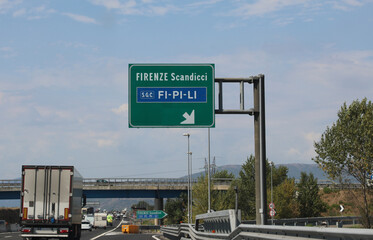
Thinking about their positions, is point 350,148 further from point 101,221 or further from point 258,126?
point 101,221

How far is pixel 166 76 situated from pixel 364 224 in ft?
121

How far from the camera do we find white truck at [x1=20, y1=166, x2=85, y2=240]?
2764 centimetres

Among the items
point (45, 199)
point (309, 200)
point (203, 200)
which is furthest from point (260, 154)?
point (309, 200)

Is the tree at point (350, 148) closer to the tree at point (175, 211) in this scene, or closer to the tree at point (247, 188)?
the tree at point (247, 188)

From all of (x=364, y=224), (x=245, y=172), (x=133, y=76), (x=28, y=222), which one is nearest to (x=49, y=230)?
(x=28, y=222)

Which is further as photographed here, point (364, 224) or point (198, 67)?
point (364, 224)

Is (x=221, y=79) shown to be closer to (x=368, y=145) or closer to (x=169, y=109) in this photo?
(x=169, y=109)

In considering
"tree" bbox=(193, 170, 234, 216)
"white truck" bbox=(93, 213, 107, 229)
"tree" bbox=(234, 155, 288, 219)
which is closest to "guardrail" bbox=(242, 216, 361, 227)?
"tree" bbox=(193, 170, 234, 216)

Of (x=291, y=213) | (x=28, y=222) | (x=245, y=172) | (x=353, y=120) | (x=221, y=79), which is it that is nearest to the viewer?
(x=221, y=79)

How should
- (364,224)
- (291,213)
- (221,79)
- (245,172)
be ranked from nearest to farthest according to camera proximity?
1. (221,79)
2. (364,224)
3. (291,213)
4. (245,172)

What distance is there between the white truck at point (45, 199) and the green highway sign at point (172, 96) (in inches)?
329

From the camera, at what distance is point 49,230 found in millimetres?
28047

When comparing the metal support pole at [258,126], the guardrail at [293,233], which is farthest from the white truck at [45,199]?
the guardrail at [293,233]

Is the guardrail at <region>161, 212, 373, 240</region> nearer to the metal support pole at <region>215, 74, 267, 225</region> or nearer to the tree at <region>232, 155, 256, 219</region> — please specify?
the metal support pole at <region>215, 74, 267, 225</region>
